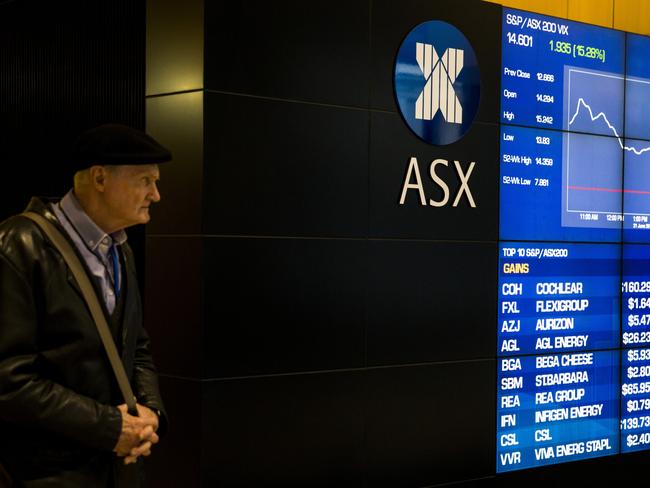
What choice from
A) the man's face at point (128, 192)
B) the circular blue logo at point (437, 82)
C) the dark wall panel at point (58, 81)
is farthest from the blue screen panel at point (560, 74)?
the man's face at point (128, 192)

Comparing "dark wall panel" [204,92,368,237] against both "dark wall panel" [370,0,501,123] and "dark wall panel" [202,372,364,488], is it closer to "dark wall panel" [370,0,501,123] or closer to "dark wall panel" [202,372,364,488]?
"dark wall panel" [370,0,501,123]

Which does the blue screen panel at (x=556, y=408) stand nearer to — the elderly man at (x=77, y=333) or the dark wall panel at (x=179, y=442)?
the dark wall panel at (x=179, y=442)

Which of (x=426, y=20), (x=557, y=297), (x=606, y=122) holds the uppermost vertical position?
(x=426, y=20)

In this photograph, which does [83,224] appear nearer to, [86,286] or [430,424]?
[86,286]

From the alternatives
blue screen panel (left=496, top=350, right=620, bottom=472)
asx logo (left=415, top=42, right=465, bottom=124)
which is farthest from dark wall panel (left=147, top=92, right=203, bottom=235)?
blue screen panel (left=496, top=350, right=620, bottom=472)

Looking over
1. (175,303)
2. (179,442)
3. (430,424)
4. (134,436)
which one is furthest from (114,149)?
(430,424)

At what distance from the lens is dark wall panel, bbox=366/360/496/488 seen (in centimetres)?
534

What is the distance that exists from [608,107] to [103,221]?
14.2 feet

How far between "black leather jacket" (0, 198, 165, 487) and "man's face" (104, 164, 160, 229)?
0.62 ft

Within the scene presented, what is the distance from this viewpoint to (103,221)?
2902 mm

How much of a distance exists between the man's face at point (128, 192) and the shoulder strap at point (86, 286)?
0.18 metres

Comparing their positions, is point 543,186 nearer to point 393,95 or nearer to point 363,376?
point 393,95

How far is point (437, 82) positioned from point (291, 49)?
1014mm

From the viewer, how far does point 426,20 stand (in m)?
5.51
